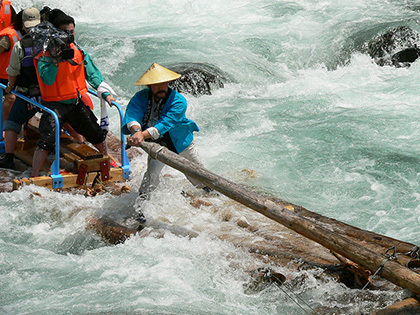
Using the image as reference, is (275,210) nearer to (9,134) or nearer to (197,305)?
(197,305)

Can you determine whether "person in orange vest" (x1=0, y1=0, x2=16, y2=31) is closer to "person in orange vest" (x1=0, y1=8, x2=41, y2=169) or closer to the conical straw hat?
"person in orange vest" (x1=0, y1=8, x2=41, y2=169)

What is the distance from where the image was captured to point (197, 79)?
11133 mm

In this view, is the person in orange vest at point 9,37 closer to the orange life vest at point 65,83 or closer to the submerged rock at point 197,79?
the orange life vest at point 65,83

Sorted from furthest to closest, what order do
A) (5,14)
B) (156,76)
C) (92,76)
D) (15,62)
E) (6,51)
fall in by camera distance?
1. (5,14)
2. (6,51)
3. (92,76)
4. (15,62)
5. (156,76)

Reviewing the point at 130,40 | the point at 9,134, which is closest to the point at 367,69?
the point at 130,40

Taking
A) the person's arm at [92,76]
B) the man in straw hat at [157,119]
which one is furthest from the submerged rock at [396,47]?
the man in straw hat at [157,119]

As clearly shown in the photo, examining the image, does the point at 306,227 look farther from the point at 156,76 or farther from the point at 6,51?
the point at 6,51

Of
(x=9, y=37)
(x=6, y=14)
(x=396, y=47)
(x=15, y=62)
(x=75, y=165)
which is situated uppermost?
(x=6, y=14)

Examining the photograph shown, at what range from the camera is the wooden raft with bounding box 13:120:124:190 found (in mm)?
6223

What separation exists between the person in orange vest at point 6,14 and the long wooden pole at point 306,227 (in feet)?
10.3

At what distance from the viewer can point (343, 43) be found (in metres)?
13.5

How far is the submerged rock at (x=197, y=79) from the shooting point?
1089cm

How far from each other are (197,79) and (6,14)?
435 cm

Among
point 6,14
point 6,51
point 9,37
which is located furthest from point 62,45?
point 6,14
